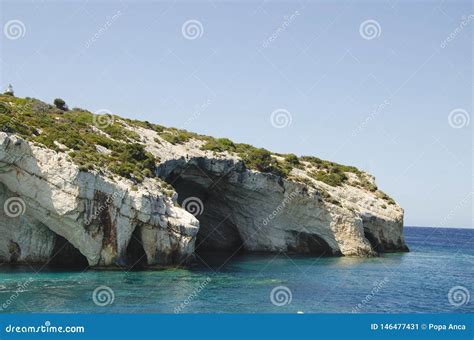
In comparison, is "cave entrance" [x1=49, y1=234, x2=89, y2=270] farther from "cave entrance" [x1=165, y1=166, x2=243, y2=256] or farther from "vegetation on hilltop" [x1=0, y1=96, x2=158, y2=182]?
"cave entrance" [x1=165, y1=166, x2=243, y2=256]

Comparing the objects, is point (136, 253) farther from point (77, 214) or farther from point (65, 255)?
point (77, 214)

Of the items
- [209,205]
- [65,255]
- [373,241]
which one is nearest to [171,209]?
[65,255]

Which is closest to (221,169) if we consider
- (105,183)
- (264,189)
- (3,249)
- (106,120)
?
(264,189)

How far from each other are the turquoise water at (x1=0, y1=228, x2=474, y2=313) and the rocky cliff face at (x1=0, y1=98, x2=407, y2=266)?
9.54 ft

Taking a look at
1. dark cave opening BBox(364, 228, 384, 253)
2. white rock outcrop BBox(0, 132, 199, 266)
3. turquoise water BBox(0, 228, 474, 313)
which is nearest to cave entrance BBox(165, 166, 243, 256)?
turquoise water BBox(0, 228, 474, 313)

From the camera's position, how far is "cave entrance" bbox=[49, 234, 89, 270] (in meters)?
40.3

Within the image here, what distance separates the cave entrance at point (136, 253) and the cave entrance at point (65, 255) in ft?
12.3

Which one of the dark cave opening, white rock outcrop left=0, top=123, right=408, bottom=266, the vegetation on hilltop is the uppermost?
the vegetation on hilltop

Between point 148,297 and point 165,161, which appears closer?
point 148,297

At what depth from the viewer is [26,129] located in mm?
38750

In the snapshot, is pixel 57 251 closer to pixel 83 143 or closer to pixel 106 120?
pixel 83 143

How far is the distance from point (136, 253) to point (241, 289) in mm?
11720

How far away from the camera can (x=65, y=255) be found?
41031mm

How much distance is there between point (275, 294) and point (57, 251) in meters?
19.9
